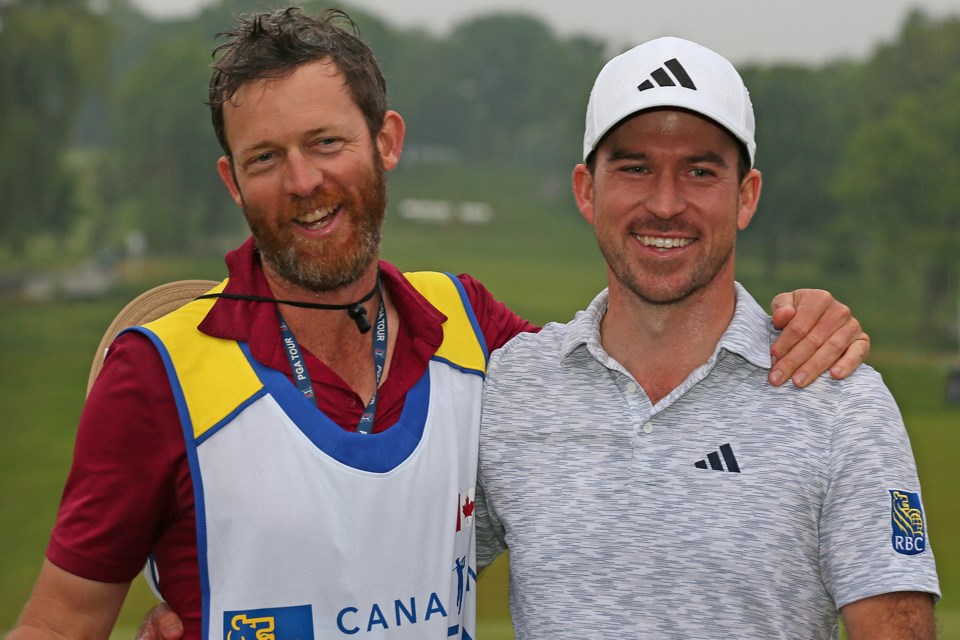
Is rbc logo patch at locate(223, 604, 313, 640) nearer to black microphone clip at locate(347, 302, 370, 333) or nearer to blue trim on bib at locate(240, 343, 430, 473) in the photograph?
blue trim on bib at locate(240, 343, 430, 473)

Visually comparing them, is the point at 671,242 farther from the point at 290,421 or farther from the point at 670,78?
the point at 290,421

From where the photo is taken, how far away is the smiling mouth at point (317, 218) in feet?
9.74

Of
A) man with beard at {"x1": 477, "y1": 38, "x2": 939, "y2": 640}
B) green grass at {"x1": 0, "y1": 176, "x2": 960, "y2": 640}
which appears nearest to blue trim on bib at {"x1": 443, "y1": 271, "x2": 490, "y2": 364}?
man with beard at {"x1": 477, "y1": 38, "x2": 939, "y2": 640}

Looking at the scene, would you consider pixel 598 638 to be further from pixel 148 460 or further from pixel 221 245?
pixel 221 245

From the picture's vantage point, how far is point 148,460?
2693mm

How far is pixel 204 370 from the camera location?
2.78m

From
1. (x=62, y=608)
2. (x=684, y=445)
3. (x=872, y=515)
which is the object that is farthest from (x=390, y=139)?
(x=872, y=515)

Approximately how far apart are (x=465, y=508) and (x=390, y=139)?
1018 millimetres

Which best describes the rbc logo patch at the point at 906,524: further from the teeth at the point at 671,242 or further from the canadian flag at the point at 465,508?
the canadian flag at the point at 465,508

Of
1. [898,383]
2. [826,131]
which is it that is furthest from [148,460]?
[826,131]

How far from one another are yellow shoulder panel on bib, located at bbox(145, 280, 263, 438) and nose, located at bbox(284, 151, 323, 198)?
1.26 feet

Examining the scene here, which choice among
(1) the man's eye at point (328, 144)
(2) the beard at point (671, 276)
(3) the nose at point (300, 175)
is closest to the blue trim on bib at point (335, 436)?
(3) the nose at point (300, 175)

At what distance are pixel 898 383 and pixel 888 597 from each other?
3519 cm

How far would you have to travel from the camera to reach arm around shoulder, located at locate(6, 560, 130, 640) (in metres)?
2.72
